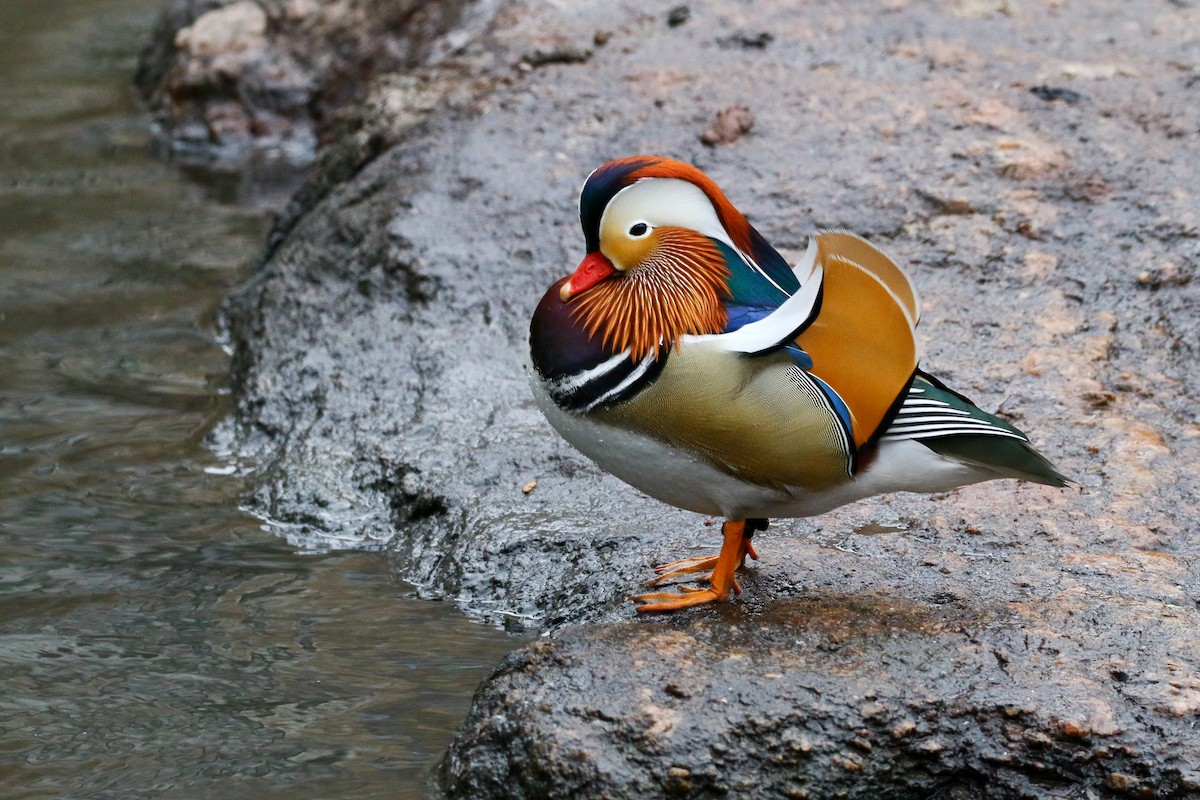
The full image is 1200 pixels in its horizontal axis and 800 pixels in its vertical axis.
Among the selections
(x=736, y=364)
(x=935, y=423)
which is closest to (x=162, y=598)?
(x=736, y=364)

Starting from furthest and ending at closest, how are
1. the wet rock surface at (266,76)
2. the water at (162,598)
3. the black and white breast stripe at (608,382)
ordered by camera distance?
the wet rock surface at (266,76), the water at (162,598), the black and white breast stripe at (608,382)

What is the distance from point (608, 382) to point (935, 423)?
2.27ft

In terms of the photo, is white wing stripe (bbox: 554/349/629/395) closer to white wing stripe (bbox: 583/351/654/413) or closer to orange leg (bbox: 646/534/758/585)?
white wing stripe (bbox: 583/351/654/413)

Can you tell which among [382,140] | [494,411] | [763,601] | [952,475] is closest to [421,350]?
[494,411]

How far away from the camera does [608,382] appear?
2.90m

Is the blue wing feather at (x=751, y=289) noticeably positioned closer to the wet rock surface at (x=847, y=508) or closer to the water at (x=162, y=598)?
the wet rock surface at (x=847, y=508)

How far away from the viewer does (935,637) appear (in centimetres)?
297

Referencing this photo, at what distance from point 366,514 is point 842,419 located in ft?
6.34

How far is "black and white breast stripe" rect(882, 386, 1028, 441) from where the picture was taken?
2877 millimetres

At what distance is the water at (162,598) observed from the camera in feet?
10.2

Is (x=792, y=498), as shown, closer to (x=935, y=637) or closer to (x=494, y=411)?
(x=935, y=637)

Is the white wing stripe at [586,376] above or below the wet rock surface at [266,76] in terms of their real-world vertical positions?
above

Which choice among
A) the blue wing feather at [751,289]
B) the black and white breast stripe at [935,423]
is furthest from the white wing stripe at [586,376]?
the black and white breast stripe at [935,423]

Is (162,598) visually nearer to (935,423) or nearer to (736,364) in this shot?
(736,364)
